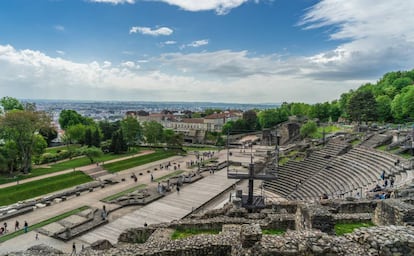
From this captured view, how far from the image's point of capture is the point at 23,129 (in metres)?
34.8

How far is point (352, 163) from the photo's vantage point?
27781 millimetres

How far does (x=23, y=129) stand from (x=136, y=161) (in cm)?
1859

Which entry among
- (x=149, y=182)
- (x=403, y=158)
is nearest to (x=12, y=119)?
(x=149, y=182)

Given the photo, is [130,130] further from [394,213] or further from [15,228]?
[394,213]

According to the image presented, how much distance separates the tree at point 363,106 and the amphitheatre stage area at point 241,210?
2495 cm

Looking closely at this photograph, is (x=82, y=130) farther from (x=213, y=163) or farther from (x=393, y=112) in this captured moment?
(x=393, y=112)

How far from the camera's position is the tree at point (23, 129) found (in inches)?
1337

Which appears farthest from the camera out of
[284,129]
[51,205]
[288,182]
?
[284,129]

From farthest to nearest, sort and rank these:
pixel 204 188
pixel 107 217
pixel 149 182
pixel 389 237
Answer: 1. pixel 149 182
2. pixel 204 188
3. pixel 107 217
4. pixel 389 237

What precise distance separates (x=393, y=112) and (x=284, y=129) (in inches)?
898

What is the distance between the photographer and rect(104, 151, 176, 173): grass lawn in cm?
4313

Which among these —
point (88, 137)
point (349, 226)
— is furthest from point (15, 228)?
point (88, 137)

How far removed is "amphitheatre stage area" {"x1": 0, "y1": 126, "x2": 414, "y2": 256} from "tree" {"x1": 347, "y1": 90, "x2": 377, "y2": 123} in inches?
982

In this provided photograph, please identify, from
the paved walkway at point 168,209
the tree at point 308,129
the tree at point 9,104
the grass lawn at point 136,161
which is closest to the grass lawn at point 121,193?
the paved walkway at point 168,209
